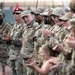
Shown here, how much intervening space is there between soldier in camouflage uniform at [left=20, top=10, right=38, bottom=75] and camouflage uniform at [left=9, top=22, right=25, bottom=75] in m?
0.42

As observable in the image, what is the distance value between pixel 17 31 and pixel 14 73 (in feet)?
3.65

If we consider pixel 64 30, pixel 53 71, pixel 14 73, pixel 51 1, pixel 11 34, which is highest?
pixel 64 30

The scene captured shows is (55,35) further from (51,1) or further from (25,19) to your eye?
(51,1)

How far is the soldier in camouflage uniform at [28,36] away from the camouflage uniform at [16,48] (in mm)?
418

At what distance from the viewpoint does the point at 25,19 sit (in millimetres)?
7910

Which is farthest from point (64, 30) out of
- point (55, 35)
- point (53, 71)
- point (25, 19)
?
point (25, 19)

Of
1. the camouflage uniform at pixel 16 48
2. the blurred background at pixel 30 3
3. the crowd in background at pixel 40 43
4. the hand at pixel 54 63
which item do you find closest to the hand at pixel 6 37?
the crowd in background at pixel 40 43

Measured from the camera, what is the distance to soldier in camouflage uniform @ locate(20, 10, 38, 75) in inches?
301

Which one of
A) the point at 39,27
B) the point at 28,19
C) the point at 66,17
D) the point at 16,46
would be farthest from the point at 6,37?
the point at 66,17

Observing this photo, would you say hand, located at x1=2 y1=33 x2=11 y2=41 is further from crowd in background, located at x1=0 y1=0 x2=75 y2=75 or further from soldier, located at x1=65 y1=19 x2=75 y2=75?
soldier, located at x1=65 y1=19 x2=75 y2=75

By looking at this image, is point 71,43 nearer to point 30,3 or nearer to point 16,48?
point 16,48

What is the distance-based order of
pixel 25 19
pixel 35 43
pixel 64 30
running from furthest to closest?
pixel 25 19 < pixel 35 43 < pixel 64 30

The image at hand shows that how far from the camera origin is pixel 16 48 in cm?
844

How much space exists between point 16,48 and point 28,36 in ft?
2.78
